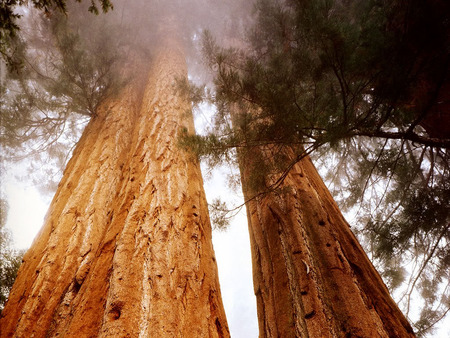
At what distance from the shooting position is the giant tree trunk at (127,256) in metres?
1.32

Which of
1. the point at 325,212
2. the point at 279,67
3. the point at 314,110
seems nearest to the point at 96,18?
the point at 279,67

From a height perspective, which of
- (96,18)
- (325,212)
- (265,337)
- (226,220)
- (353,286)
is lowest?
(265,337)

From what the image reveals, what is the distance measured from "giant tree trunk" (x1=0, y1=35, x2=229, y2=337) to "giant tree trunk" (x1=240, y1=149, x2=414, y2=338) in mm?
705

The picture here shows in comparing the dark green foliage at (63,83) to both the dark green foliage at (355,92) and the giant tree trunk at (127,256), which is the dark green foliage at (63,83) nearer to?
the giant tree trunk at (127,256)

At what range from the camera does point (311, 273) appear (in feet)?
6.63

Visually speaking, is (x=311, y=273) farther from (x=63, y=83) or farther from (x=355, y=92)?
(x=63, y=83)

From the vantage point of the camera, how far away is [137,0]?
266 inches

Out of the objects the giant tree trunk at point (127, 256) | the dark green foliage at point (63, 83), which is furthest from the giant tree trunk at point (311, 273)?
the dark green foliage at point (63, 83)

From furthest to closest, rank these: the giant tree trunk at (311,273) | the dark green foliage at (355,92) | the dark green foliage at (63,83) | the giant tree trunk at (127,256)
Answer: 1. the dark green foliage at (63,83)
2. the dark green foliage at (355,92)
3. the giant tree trunk at (311,273)
4. the giant tree trunk at (127,256)

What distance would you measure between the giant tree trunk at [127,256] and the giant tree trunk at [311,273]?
705mm

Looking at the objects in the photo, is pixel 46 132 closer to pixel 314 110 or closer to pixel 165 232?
pixel 165 232

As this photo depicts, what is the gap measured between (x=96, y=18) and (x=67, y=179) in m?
3.82

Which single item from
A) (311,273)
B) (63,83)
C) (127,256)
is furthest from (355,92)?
(63,83)

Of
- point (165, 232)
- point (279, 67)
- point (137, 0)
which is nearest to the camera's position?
point (165, 232)
